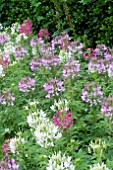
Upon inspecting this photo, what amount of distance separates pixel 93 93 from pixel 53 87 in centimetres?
48

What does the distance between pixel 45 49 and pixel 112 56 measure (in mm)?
1139

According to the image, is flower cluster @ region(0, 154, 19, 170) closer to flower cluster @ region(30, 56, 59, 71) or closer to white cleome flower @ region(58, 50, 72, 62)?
flower cluster @ region(30, 56, 59, 71)

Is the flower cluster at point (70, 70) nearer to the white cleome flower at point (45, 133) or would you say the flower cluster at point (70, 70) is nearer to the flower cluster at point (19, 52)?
the flower cluster at point (19, 52)

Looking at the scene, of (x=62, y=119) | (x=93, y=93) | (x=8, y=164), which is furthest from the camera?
(x=93, y=93)

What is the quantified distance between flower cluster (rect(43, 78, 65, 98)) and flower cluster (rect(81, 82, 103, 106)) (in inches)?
13.3

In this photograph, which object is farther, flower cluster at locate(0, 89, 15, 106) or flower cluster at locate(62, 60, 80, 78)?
flower cluster at locate(62, 60, 80, 78)

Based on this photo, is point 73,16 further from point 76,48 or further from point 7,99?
point 7,99

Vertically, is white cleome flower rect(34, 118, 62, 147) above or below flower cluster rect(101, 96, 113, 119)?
below

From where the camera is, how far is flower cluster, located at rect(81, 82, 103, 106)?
3811mm

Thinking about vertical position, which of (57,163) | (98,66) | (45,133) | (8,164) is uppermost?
(98,66)

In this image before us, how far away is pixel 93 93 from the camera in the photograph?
12.6ft

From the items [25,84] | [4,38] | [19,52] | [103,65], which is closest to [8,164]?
[25,84]

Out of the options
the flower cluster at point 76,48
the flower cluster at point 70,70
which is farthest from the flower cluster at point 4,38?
the flower cluster at point 70,70

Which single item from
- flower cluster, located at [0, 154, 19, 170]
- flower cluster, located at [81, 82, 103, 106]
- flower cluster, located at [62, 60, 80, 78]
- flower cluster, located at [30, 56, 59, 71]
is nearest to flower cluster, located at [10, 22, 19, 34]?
flower cluster, located at [30, 56, 59, 71]
